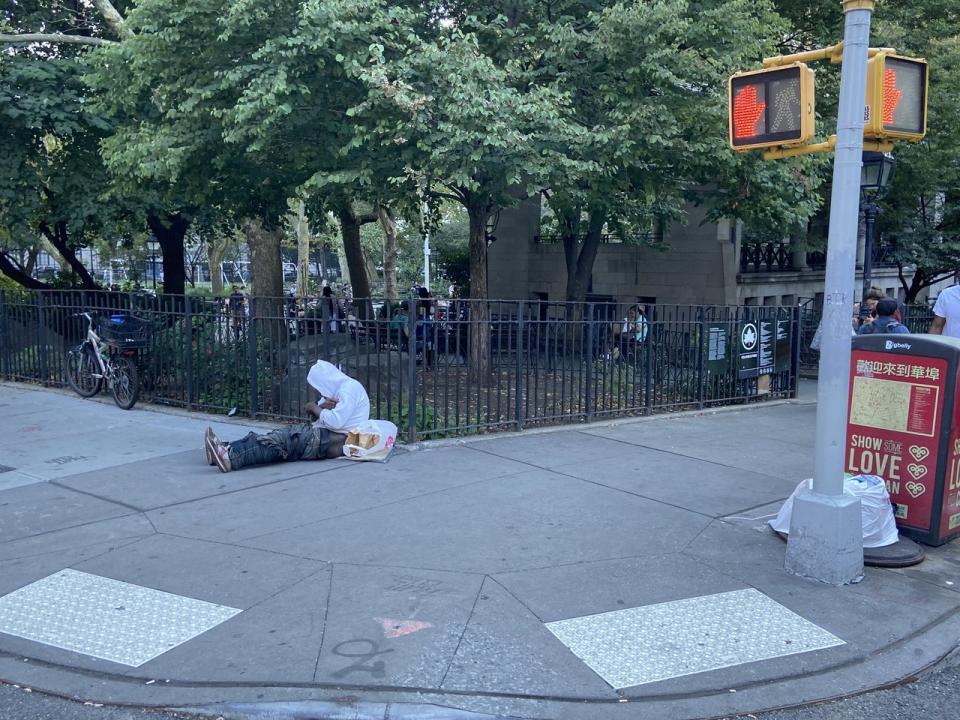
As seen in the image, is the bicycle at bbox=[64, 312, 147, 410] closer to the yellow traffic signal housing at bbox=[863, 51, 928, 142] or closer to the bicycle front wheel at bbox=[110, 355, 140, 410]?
the bicycle front wheel at bbox=[110, 355, 140, 410]

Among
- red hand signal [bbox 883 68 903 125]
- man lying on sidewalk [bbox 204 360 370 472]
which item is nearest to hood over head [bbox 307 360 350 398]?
man lying on sidewalk [bbox 204 360 370 472]

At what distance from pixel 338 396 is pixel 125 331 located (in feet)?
14.7

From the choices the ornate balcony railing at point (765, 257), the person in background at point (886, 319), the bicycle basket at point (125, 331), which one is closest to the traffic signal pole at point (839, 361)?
the person in background at point (886, 319)

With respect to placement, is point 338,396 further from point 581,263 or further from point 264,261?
point 581,263

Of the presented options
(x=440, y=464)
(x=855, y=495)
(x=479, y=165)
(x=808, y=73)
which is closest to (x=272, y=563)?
(x=440, y=464)

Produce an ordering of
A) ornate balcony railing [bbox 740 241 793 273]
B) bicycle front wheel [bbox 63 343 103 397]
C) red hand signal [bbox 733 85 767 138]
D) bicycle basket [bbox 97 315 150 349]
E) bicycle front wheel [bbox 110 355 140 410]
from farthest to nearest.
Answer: ornate balcony railing [bbox 740 241 793 273] < bicycle front wheel [bbox 63 343 103 397] < bicycle basket [bbox 97 315 150 349] < bicycle front wheel [bbox 110 355 140 410] < red hand signal [bbox 733 85 767 138]

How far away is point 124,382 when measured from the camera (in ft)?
36.7

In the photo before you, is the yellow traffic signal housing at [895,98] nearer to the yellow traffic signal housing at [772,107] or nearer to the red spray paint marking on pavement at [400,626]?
the yellow traffic signal housing at [772,107]

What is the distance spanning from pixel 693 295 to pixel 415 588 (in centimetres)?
2014

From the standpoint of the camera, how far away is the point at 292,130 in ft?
35.6

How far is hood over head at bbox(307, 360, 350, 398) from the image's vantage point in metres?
8.32

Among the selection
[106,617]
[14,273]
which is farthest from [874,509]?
[14,273]

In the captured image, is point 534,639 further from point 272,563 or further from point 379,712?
point 272,563

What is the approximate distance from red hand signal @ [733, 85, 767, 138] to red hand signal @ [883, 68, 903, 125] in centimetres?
71
